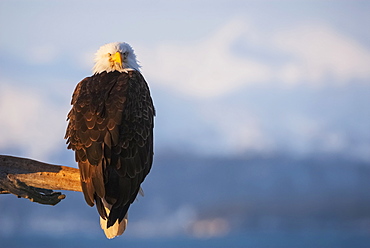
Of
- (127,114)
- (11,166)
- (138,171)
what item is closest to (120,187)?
(138,171)

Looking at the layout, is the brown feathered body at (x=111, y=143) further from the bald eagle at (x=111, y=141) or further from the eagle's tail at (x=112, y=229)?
the eagle's tail at (x=112, y=229)

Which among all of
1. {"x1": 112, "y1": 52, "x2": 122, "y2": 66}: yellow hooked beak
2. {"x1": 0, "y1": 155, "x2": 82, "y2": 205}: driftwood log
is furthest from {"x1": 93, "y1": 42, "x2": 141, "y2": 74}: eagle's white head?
{"x1": 0, "y1": 155, "x2": 82, "y2": 205}: driftwood log

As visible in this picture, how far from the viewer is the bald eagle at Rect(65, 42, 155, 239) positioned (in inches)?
421

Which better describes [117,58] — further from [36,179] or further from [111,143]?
[36,179]

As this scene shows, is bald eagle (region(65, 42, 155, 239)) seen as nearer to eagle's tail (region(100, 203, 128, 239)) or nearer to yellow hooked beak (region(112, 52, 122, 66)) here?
eagle's tail (region(100, 203, 128, 239))

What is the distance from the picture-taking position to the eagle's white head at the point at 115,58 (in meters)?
12.0

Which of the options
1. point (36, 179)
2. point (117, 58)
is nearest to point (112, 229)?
point (36, 179)

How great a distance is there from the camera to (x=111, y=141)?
10742 millimetres

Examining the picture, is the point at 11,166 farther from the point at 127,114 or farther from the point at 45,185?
the point at 127,114

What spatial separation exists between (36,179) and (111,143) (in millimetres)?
1410

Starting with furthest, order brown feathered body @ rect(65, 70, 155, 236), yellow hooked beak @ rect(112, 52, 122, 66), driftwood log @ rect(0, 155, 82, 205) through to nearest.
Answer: yellow hooked beak @ rect(112, 52, 122, 66), driftwood log @ rect(0, 155, 82, 205), brown feathered body @ rect(65, 70, 155, 236)

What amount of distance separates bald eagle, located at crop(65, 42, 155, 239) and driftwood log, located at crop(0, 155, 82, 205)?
0.51 m

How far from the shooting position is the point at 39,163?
37.6ft

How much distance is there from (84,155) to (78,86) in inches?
53.6
